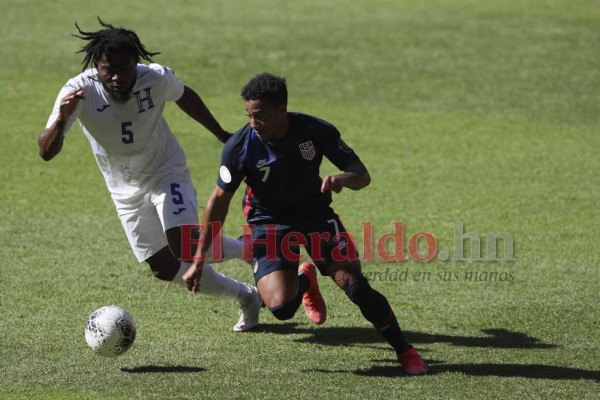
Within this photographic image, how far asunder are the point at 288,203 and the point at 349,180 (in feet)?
2.54

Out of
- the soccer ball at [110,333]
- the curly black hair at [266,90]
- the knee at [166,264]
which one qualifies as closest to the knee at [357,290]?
the curly black hair at [266,90]

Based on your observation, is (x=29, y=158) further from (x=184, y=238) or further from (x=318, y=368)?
(x=318, y=368)

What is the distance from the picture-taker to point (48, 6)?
25.0m

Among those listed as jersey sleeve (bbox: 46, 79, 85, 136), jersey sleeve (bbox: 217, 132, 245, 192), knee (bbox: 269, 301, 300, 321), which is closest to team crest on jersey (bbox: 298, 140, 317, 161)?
jersey sleeve (bbox: 217, 132, 245, 192)

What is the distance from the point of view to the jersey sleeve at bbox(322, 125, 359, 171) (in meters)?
7.53

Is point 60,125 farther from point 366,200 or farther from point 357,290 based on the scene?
point 366,200

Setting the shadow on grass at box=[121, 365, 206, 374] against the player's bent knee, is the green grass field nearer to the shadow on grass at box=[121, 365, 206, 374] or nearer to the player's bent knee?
the shadow on grass at box=[121, 365, 206, 374]

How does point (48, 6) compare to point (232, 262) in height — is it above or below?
above

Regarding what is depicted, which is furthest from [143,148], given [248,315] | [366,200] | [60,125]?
[366,200]

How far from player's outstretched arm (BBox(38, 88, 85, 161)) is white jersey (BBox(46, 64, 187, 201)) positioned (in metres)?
0.32

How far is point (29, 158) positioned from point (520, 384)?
10.3 meters

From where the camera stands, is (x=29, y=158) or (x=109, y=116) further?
(x=29, y=158)

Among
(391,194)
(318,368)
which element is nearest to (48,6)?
(391,194)

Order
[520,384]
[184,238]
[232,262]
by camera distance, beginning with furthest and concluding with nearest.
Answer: [232,262] < [184,238] < [520,384]
